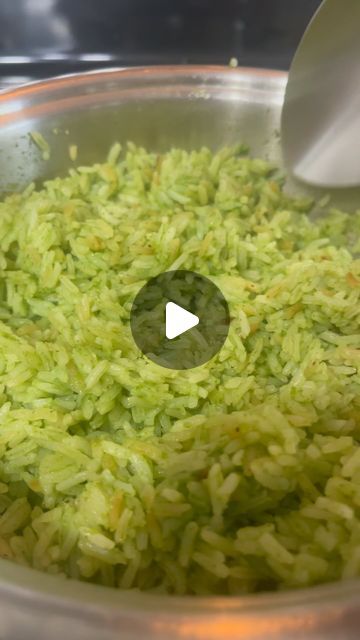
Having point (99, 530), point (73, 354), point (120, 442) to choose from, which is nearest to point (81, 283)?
point (73, 354)

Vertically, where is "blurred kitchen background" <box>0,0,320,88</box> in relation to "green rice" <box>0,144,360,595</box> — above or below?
above

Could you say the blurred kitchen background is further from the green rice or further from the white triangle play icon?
the white triangle play icon

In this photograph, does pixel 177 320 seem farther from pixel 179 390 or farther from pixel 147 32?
pixel 147 32
